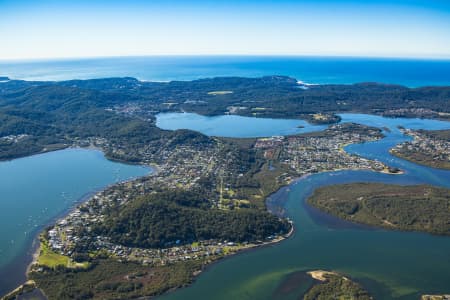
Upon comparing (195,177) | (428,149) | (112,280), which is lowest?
(112,280)

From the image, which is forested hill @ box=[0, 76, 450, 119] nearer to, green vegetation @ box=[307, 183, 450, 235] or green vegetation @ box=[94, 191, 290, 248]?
green vegetation @ box=[307, 183, 450, 235]

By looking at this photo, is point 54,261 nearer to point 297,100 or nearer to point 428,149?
point 428,149

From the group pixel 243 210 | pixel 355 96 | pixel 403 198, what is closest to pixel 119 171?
pixel 243 210

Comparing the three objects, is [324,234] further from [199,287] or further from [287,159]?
[287,159]

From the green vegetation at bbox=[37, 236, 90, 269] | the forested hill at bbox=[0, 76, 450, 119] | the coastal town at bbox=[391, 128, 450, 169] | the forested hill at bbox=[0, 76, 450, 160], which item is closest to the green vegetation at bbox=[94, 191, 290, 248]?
the green vegetation at bbox=[37, 236, 90, 269]

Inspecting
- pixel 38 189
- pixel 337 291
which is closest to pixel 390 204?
pixel 337 291
